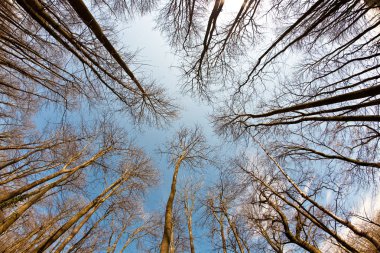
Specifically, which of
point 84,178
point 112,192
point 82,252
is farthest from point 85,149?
point 82,252

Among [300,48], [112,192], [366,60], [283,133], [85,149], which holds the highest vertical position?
[300,48]

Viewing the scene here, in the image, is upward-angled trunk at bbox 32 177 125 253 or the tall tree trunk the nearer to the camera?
upward-angled trunk at bbox 32 177 125 253

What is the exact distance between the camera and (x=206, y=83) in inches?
252

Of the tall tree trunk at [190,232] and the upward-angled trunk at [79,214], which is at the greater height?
the tall tree trunk at [190,232]

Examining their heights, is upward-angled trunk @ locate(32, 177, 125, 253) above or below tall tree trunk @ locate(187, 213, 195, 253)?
below

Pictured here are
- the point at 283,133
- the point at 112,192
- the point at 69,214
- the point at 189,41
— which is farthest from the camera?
the point at 69,214

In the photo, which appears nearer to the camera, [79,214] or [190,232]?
[79,214]

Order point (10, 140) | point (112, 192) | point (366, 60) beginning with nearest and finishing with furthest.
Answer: point (366, 60)
point (10, 140)
point (112, 192)

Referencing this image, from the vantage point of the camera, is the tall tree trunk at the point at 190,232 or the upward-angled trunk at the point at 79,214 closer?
the upward-angled trunk at the point at 79,214

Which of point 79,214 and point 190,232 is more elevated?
point 190,232

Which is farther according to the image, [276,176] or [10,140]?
[10,140]

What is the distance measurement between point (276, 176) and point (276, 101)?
2.71 metres

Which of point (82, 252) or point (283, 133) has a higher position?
point (283, 133)

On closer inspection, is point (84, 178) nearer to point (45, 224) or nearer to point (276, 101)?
point (45, 224)
